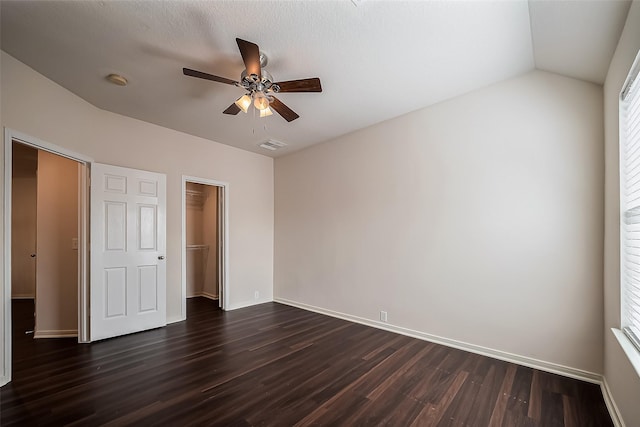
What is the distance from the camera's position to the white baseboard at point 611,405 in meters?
1.85

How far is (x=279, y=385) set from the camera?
2.37m

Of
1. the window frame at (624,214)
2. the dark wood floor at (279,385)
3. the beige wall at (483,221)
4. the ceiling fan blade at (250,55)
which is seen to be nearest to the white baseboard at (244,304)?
the dark wood floor at (279,385)

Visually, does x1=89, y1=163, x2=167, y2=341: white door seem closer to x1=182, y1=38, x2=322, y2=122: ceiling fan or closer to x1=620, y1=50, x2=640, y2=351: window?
x1=182, y1=38, x2=322, y2=122: ceiling fan

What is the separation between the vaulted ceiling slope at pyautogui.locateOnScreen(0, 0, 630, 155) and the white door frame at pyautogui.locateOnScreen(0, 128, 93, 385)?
68 cm

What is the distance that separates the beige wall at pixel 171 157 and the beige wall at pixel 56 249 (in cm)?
70

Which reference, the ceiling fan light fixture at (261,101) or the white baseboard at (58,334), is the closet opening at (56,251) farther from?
the ceiling fan light fixture at (261,101)

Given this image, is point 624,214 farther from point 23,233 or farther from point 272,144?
point 23,233

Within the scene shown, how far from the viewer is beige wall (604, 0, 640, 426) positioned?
1.60 metres

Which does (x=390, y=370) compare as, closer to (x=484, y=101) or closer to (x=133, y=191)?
(x=484, y=101)

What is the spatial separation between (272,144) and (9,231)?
3187mm

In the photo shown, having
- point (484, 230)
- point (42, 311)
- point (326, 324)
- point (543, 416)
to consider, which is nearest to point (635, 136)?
point (484, 230)

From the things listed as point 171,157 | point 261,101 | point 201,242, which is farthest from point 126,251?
point 261,101

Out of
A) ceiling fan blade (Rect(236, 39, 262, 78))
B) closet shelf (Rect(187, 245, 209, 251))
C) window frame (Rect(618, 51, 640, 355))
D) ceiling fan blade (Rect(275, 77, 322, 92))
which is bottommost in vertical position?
closet shelf (Rect(187, 245, 209, 251))

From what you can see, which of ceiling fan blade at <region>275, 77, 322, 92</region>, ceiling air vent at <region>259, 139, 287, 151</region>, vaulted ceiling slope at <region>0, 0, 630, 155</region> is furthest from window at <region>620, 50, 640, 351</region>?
ceiling air vent at <region>259, 139, 287, 151</region>
